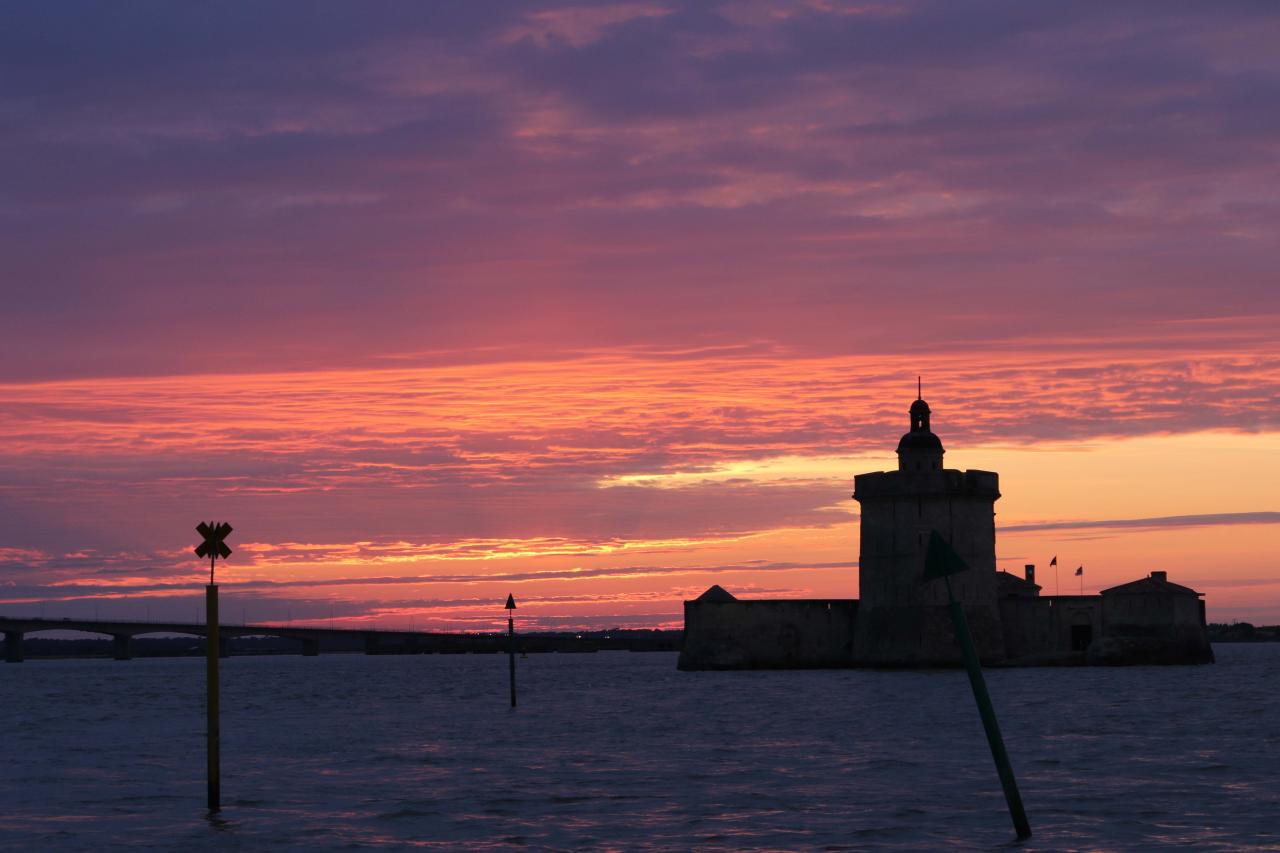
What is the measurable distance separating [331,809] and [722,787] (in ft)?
28.6

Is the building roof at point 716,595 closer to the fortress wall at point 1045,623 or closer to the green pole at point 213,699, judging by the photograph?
the fortress wall at point 1045,623

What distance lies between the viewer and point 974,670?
1105 inches

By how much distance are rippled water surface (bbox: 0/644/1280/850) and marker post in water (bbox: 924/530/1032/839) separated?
55cm

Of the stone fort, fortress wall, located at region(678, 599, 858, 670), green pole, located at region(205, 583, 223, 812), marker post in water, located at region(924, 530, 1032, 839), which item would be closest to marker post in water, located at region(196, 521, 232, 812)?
green pole, located at region(205, 583, 223, 812)

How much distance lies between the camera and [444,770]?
43.1 metres

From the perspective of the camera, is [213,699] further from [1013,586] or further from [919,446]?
[1013,586]

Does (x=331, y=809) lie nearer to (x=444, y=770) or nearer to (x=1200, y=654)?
(x=444, y=770)

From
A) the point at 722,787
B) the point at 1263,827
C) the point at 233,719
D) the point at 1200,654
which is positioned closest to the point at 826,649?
the point at 1200,654

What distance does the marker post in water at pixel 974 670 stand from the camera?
26.5 metres

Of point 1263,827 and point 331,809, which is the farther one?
point 331,809

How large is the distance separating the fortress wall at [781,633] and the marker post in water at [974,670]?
85.4 m

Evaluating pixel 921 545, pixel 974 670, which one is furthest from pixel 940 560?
pixel 921 545

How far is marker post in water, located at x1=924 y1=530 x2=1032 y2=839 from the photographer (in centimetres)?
2653

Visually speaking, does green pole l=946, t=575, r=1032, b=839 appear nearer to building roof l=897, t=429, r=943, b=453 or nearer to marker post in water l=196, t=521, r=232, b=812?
marker post in water l=196, t=521, r=232, b=812
